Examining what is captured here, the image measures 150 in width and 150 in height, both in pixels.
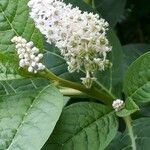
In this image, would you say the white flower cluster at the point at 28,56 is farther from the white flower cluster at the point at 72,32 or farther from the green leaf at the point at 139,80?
the green leaf at the point at 139,80

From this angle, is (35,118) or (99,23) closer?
(35,118)

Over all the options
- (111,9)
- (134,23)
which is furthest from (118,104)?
(134,23)

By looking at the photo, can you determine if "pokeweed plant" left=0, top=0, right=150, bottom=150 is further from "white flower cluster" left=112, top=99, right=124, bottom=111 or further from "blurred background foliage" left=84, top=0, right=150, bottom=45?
"blurred background foliage" left=84, top=0, right=150, bottom=45

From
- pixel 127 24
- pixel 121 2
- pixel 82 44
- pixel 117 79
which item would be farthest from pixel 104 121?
pixel 127 24

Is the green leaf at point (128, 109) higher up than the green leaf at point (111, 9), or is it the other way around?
the green leaf at point (111, 9)

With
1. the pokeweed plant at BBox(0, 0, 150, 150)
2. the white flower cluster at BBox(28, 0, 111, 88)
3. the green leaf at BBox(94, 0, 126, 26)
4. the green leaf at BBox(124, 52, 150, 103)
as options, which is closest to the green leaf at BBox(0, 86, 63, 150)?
the pokeweed plant at BBox(0, 0, 150, 150)

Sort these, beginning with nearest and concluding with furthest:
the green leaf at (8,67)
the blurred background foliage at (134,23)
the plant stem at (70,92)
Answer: the green leaf at (8,67) < the plant stem at (70,92) < the blurred background foliage at (134,23)

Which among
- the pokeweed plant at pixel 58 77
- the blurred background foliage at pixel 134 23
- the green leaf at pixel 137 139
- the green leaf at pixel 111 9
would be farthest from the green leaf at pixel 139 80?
the blurred background foliage at pixel 134 23

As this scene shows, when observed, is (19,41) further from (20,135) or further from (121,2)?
(121,2)
